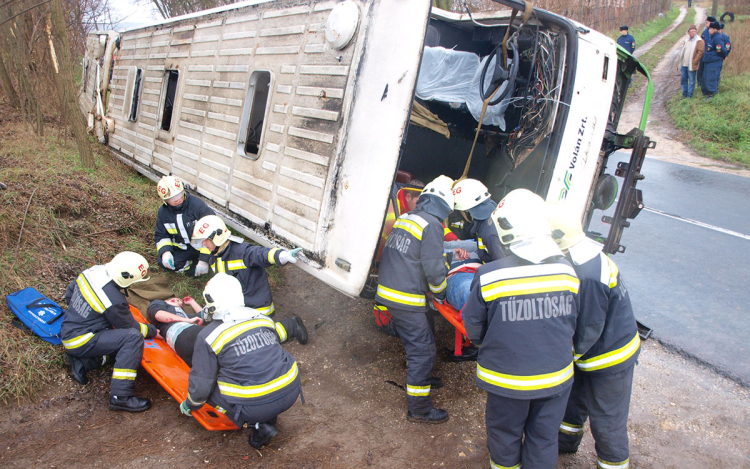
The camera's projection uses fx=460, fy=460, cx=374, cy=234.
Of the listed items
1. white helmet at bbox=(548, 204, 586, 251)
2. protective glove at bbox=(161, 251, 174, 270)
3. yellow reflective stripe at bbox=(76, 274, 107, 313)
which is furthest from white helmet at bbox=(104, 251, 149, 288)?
white helmet at bbox=(548, 204, 586, 251)

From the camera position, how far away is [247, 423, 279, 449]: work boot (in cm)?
285

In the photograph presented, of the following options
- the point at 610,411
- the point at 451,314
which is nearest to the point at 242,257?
the point at 451,314

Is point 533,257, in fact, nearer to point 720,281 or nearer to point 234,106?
point 234,106

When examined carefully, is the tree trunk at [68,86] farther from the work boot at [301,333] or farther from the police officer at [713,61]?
the police officer at [713,61]

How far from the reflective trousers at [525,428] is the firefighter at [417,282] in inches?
29.0

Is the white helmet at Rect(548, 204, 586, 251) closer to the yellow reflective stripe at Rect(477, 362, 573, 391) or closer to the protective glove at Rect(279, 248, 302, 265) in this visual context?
the yellow reflective stripe at Rect(477, 362, 573, 391)

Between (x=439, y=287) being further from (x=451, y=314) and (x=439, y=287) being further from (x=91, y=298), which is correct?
(x=91, y=298)

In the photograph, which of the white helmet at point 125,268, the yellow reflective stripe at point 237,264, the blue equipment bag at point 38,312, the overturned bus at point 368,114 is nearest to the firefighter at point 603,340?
the overturned bus at point 368,114

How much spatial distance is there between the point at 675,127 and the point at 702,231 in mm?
7496

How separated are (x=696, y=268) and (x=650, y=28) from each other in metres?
26.0

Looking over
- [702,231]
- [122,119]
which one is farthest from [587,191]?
[122,119]

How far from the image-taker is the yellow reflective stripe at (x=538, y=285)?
7.09ft

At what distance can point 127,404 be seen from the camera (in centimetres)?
310

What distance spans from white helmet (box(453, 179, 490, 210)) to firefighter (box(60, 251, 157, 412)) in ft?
7.68
